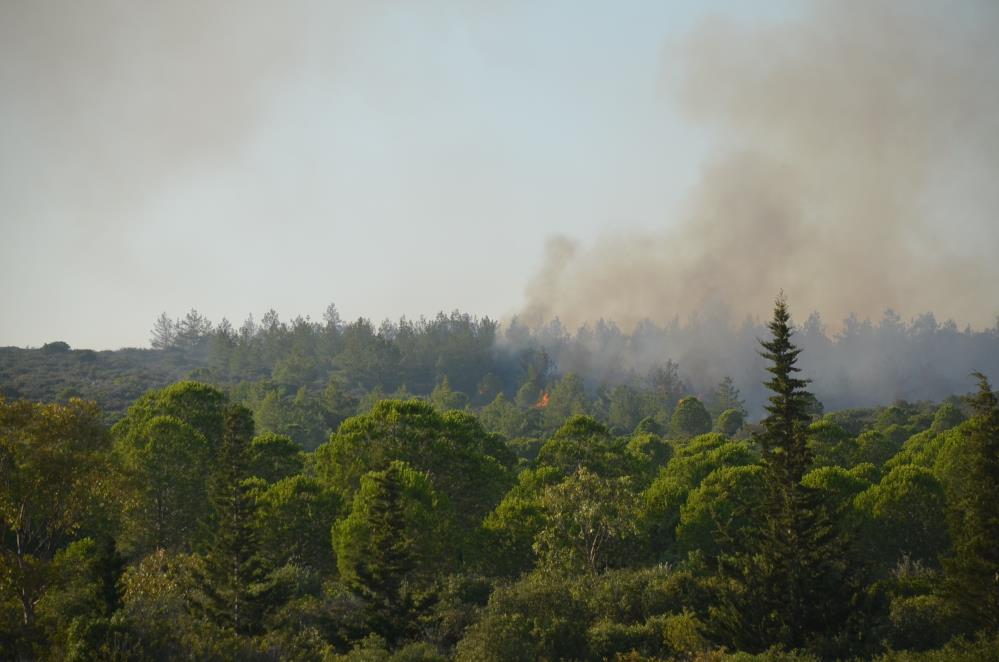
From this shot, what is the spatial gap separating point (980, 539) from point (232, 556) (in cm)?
3903

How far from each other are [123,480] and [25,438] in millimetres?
4926

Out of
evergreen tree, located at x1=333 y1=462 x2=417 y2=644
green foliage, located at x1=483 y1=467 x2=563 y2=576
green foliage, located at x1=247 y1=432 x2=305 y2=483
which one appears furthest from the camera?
green foliage, located at x1=247 y1=432 x2=305 y2=483

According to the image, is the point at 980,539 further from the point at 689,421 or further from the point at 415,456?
the point at 689,421

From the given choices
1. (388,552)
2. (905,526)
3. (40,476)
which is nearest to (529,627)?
(388,552)

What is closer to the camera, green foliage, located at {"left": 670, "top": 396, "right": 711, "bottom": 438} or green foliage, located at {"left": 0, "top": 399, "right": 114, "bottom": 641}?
green foliage, located at {"left": 0, "top": 399, "right": 114, "bottom": 641}

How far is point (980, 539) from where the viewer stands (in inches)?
1359

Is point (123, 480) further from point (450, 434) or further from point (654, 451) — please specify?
point (654, 451)

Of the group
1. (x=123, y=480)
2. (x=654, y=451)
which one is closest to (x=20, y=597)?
(x=123, y=480)

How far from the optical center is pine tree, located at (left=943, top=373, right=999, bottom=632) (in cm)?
3394

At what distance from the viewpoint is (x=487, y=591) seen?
4869 centimetres

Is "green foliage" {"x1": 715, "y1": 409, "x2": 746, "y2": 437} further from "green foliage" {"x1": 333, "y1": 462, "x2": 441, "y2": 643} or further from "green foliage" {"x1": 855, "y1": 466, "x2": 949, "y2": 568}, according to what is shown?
"green foliage" {"x1": 333, "y1": 462, "x2": 441, "y2": 643}

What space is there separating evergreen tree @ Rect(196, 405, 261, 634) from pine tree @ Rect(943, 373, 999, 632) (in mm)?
35970

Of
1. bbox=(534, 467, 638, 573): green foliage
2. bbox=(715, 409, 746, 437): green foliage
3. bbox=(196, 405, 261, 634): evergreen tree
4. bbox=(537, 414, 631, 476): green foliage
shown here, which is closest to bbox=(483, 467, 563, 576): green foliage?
bbox=(534, 467, 638, 573): green foliage

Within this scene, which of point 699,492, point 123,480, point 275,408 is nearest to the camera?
point 123,480
